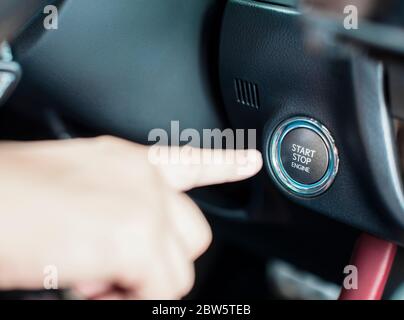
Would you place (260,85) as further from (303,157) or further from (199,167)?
(199,167)

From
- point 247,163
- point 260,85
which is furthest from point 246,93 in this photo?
point 247,163

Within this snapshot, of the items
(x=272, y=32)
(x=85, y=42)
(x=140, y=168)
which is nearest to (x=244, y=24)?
(x=272, y=32)

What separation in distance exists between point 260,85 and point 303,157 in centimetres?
10

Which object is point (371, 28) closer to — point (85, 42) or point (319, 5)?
point (319, 5)

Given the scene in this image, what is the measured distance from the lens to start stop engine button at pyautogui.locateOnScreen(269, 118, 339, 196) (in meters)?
0.75

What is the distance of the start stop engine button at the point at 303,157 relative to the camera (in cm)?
75

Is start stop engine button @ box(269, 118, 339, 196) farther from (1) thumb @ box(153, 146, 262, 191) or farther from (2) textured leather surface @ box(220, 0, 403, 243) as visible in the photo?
(1) thumb @ box(153, 146, 262, 191)

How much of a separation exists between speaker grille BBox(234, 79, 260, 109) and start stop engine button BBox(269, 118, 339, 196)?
5 centimetres

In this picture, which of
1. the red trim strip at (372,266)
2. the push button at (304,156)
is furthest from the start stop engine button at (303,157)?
the red trim strip at (372,266)

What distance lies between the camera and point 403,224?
0.73 metres

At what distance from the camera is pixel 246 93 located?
0.82 m

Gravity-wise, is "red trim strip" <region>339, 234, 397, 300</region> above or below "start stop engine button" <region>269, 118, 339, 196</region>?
below

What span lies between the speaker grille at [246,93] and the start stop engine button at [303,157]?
5cm

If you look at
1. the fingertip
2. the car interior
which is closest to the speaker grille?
the car interior
